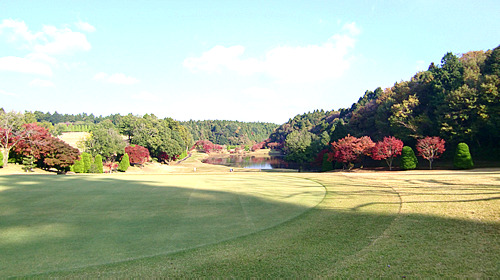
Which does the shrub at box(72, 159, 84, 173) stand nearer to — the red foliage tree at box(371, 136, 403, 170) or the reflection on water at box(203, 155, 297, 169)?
the reflection on water at box(203, 155, 297, 169)

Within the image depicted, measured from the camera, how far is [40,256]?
19.0 ft

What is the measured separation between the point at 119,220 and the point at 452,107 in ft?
135

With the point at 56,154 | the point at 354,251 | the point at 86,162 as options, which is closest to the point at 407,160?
the point at 354,251

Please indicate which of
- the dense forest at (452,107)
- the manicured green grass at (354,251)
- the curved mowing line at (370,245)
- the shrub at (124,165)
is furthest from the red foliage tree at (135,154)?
the curved mowing line at (370,245)

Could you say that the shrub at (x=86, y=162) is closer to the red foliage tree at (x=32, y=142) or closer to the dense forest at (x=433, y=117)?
the dense forest at (x=433, y=117)

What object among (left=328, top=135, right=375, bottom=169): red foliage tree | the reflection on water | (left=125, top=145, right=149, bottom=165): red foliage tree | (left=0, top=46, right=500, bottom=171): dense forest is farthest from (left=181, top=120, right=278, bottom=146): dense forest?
(left=328, top=135, right=375, bottom=169): red foliage tree

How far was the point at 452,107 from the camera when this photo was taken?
35844mm

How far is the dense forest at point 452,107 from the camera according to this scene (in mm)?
33656

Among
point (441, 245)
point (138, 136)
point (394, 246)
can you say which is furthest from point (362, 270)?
point (138, 136)

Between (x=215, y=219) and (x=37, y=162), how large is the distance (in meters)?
39.2

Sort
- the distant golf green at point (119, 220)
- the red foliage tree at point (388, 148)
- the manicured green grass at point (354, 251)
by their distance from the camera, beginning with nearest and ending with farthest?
the manicured green grass at point (354, 251) → the distant golf green at point (119, 220) → the red foliage tree at point (388, 148)

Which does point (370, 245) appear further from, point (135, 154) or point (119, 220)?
point (135, 154)

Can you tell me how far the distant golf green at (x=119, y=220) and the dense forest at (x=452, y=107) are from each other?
32.4m

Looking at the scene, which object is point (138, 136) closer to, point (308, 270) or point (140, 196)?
point (140, 196)
